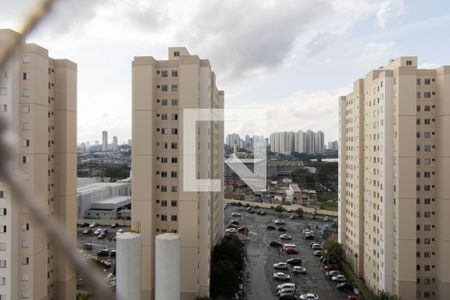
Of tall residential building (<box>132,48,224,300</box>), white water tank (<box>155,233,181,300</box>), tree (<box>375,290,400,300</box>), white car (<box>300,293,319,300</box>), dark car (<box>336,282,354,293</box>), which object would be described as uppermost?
tall residential building (<box>132,48,224,300</box>)

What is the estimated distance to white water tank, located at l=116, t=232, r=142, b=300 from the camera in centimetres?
533

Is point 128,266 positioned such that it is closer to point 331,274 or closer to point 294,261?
point 331,274

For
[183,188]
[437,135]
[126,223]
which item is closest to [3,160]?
[183,188]

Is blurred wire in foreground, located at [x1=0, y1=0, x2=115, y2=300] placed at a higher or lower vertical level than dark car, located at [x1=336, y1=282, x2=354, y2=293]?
higher

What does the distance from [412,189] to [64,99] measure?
6.33 metres

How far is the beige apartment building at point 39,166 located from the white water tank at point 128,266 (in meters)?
0.82

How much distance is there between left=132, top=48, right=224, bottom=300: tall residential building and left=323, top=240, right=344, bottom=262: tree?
170 inches

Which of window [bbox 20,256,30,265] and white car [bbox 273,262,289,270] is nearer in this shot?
window [bbox 20,256,30,265]

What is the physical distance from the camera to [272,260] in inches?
385

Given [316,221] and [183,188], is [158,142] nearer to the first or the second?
[183,188]

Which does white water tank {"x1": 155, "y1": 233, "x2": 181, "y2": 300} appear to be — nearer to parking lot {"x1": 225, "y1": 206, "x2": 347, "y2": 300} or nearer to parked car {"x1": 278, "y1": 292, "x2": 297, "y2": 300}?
parking lot {"x1": 225, "y1": 206, "x2": 347, "y2": 300}

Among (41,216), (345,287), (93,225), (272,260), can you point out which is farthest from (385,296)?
(93,225)

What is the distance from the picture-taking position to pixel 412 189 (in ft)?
21.7

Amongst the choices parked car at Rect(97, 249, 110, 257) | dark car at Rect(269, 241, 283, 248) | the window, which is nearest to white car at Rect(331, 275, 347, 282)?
dark car at Rect(269, 241, 283, 248)
